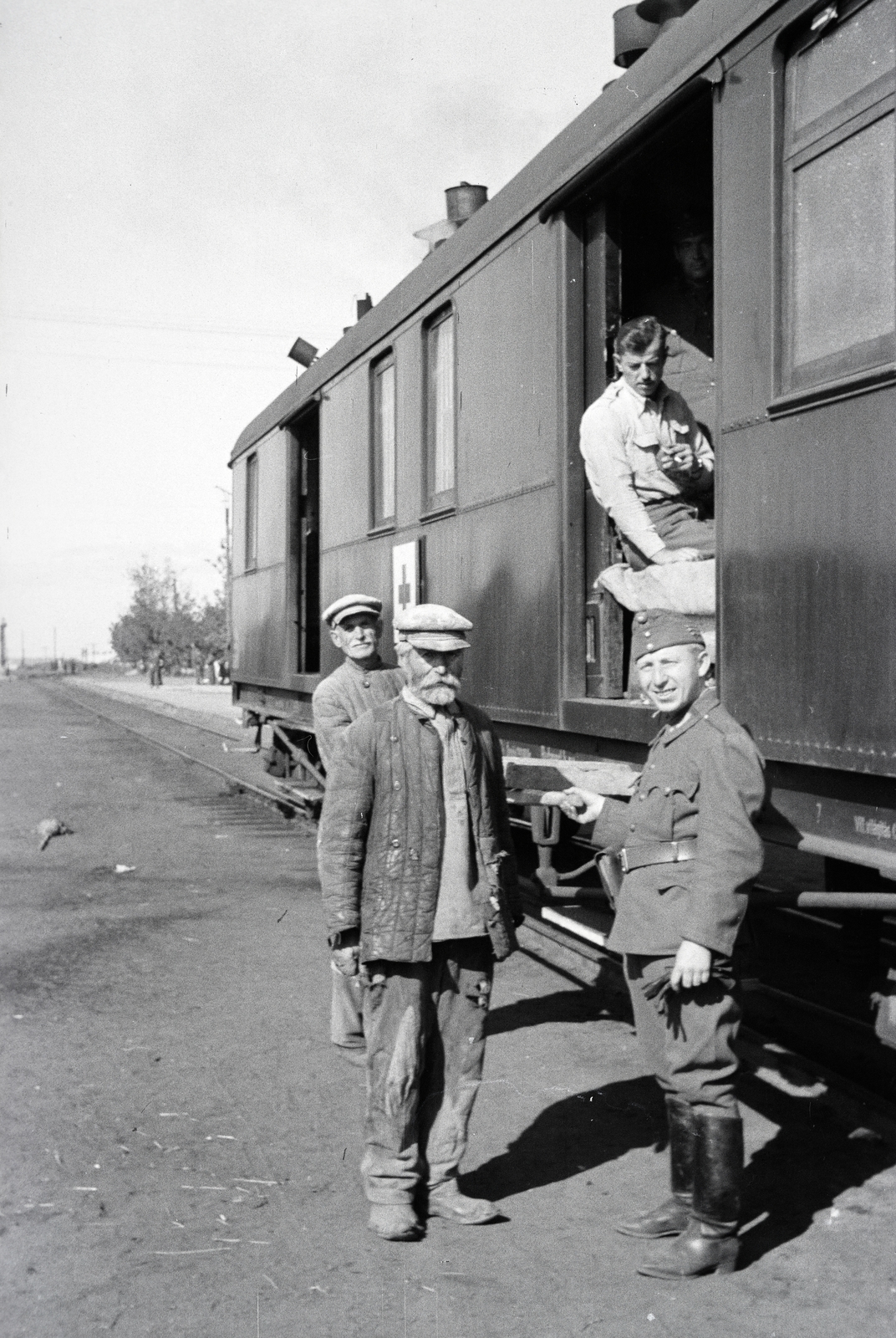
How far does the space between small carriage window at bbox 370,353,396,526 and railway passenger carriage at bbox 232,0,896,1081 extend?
0.02m

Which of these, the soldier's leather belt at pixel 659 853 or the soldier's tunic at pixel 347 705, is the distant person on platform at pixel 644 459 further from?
the soldier's leather belt at pixel 659 853

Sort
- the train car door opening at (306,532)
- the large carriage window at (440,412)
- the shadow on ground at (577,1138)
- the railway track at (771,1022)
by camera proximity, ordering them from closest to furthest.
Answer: the shadow on ground at (577,1138)
the railway track at (771,1022)
the large carriage window at (440,412)
the train car door opening at (306,532)

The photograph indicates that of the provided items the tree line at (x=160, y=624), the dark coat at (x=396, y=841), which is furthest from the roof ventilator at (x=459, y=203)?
the tree line at (x=160, y=624)

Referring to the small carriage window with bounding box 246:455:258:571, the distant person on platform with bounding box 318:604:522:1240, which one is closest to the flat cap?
the distant person on platform with bounding box 318:604:522:1240

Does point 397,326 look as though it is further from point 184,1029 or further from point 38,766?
point 38,766

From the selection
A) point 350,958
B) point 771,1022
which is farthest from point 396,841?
point 771,1022

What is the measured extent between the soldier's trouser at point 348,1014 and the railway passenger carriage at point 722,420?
135cm

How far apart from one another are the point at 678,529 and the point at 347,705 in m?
1.47

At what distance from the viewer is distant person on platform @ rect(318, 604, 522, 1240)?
3.99 metres

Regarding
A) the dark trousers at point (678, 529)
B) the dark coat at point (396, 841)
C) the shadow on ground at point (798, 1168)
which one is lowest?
the shadow on ground at point (798, 1168)

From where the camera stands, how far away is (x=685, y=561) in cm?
544

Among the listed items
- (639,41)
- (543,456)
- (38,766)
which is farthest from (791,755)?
(38,766)

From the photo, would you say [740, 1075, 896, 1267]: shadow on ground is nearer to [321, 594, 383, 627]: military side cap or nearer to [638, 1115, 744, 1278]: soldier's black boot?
[638, 1115, 744, 1278]: soldier's black boot

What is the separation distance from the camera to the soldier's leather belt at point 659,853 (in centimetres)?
364
